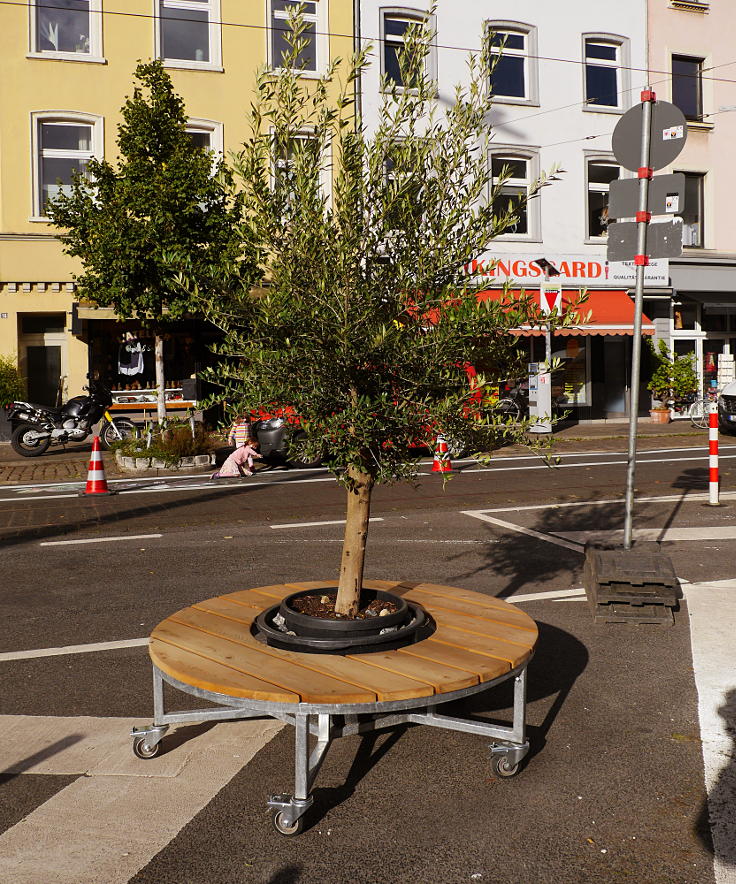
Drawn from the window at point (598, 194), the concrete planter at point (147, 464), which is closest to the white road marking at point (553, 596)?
the concrete planter at point (147, 464)

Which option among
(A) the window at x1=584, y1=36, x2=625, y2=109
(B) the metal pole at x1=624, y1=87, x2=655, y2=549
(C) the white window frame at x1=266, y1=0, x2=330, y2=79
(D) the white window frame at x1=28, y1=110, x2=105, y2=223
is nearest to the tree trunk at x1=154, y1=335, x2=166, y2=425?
(D) the white window frame at x1=28, y1=110, x2=105, y2=223

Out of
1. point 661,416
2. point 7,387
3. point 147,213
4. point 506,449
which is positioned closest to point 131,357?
point 7,387

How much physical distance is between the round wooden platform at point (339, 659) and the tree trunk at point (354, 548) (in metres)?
0.34

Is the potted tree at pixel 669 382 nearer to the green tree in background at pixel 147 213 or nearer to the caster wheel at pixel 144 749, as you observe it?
the green tree in background at pixel 147 213

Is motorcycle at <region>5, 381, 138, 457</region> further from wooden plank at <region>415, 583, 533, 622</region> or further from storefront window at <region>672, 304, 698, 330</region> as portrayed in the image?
storefront window at <region>672, 304, 698, 330</region>

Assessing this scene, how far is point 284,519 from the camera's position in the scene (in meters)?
9.55

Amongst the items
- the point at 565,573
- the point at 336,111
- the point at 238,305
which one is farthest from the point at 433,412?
the point at 565,573

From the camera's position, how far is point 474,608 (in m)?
4.03

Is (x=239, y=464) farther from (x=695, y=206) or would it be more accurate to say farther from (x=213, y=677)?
(x=695, y=206)

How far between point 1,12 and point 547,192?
13.5 meters

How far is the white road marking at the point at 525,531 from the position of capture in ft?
25.8

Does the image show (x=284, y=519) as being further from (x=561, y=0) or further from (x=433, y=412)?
(x=561, y=0)

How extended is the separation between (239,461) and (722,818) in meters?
11.1

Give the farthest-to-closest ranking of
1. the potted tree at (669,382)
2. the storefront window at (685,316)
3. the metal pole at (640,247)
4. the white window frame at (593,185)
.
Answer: the storefront window at (685,316) < the white window frame at (593,185) < the potted tree at (669,382) < the metal pole at (640,247)
